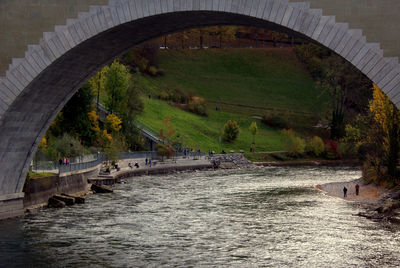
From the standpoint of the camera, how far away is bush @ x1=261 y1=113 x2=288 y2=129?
99.7 meters

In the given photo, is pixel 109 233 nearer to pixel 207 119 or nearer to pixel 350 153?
pixel 350 153

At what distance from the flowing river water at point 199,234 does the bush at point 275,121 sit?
59.7m

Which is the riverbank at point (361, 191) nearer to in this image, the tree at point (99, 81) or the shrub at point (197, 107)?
the tree at point (99, 81)

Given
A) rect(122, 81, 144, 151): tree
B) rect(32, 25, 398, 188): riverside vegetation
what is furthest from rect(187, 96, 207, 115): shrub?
rect(122, 81, 144, 151): tree

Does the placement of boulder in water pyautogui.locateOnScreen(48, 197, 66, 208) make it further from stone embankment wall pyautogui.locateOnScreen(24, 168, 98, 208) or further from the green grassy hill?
the green grassy hill

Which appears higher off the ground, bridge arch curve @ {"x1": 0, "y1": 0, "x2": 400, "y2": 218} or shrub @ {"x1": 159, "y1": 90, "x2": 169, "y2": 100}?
shrub @ {"x1": 159, "y1": 90, "x2": 169, "y2": 100}

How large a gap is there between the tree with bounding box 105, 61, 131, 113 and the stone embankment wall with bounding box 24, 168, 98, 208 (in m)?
27.3

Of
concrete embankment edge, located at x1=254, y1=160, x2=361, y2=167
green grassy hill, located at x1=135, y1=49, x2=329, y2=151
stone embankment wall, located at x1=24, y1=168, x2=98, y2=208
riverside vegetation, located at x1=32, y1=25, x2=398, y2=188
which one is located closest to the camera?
stone embankment wall, located at x1=24, y1=168, x2=98, y2=208

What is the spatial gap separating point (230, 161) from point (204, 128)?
51.1ft

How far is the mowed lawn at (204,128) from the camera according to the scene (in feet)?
274

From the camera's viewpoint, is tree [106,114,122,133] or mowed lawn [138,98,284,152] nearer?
tree [106,114,122,133]

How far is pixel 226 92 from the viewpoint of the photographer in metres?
111

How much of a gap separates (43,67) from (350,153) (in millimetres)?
68755

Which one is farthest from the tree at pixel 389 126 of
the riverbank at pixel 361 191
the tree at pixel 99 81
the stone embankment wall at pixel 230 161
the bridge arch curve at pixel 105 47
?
the tree at pixel 99 81
